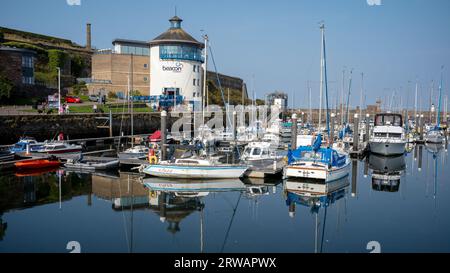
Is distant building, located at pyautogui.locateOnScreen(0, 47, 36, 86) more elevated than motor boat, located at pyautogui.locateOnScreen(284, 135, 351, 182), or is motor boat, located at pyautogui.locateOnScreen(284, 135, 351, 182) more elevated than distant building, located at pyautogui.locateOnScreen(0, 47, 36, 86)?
distant building, located at pyautogui.locateOnScreen(0, 47, 36, 86)

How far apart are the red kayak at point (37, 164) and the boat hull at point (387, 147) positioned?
27799mm

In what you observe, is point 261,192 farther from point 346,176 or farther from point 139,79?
point 139,79

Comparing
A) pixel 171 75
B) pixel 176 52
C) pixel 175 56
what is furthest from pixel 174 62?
pixel 171 75

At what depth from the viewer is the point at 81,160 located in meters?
29.7

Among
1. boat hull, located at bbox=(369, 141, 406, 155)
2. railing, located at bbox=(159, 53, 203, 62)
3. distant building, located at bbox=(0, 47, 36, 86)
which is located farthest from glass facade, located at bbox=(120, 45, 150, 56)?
boat hull, located at bbox=(369, 141, 406, 155)

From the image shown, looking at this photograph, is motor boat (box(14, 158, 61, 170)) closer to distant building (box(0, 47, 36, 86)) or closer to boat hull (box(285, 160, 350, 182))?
boat hull (box(285, 160, 350, 182))

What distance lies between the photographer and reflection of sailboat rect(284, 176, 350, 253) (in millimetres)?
19873

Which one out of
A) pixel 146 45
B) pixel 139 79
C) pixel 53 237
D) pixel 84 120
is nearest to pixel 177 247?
pixel 53 237

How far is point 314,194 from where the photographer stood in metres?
22.2

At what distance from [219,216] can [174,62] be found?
46626mm

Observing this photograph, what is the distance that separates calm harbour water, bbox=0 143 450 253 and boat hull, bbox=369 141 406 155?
37.5 feet

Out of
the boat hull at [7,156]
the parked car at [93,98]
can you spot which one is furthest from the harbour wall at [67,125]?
the parked car at [93,98]

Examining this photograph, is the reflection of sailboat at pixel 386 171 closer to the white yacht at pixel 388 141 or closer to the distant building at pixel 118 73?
the white yacht at pixel 388 141

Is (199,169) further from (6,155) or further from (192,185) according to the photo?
(6,155)
